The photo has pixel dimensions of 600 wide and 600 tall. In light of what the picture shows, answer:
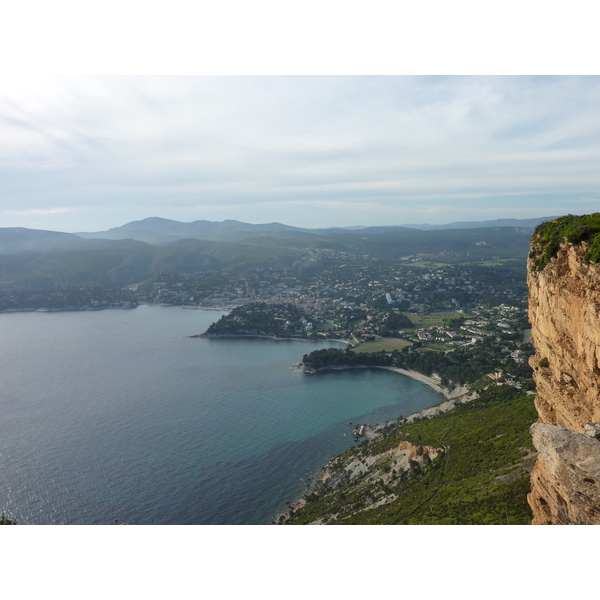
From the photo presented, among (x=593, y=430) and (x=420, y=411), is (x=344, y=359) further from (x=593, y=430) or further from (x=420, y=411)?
(x=593, y=430)

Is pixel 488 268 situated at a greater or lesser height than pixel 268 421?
greater

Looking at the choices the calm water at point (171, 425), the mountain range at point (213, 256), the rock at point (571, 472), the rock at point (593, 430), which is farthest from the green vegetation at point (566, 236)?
the mountain range at point (213, 256)

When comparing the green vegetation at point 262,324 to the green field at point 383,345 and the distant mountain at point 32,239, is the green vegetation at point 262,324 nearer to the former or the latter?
the green field at point 383,345

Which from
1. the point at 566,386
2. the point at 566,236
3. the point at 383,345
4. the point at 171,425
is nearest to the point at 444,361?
the point at 383,345

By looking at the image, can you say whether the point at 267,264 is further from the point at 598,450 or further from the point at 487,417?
the point at 598,450

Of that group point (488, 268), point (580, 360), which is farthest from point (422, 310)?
point (580, 360)

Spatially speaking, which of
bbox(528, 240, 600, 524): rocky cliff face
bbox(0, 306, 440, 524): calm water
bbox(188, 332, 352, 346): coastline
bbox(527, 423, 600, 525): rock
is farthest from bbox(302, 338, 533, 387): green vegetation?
bbox(527, 423, 600, 525): rock
